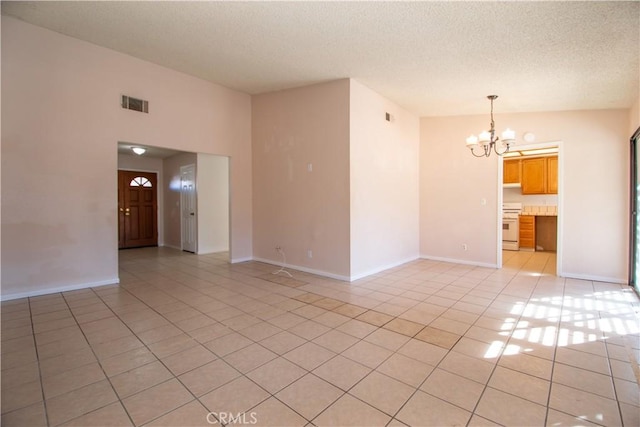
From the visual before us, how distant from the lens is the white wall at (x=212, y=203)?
6.97 meters

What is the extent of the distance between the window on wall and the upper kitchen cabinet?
9864mm

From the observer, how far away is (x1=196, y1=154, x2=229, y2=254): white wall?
6.97 m

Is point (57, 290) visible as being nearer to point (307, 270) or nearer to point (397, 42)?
point (307, 270)

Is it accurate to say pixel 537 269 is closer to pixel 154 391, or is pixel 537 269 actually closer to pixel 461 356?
pixel 461 356

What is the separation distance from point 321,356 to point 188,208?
614 centimetres

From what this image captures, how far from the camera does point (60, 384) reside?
1949 millimetres

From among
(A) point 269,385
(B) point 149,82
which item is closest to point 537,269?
(A) point 269,385

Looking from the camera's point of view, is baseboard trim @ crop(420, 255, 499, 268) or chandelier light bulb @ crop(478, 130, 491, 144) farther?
baseboard trim @ crop(420, 255, 499, 268)

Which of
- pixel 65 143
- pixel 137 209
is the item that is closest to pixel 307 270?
pixel 65 143

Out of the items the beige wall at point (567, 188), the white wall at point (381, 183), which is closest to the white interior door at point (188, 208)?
the white wall at point (381, 183)

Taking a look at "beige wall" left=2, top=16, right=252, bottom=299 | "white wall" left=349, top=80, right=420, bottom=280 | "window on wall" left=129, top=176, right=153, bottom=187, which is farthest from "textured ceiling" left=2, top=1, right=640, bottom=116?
"window on wall" left=129, top=176, right=153, bottom=187

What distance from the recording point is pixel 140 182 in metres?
7.95

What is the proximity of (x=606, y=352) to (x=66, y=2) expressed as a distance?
597cm

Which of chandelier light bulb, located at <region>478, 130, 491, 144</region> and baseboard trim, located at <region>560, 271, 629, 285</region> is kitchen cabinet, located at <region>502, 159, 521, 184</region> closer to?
baseboard trim, located at <region>560, 271, 629, 285</region>
